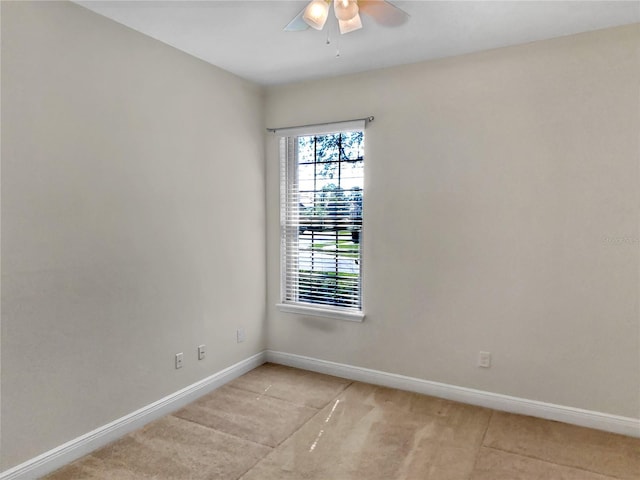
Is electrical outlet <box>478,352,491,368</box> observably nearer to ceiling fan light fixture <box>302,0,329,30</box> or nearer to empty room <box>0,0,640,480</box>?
empty room <box>0,0,640,480</box>

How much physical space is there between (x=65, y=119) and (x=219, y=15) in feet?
3.39

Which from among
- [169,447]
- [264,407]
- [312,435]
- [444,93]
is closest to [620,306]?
[444,93]

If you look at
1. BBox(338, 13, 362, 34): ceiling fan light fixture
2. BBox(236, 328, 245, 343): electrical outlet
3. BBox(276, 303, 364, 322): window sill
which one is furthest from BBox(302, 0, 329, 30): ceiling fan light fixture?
BBox(236, 328, 245, 343): electrical outlet

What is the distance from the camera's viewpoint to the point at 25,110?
6.84 ft

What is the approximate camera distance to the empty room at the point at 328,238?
2.22 m

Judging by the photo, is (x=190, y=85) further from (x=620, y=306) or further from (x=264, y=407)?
(x=620, y=306)

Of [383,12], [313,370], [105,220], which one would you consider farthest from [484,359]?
[105,220]

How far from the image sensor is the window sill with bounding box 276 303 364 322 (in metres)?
3.44

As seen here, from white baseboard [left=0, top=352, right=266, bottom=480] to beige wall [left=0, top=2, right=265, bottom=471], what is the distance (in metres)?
0.05

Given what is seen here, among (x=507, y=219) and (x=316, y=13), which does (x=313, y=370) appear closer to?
(x=507, y=219)

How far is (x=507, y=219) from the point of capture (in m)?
2.89

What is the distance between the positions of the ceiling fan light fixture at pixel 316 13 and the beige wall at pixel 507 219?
1.28 m

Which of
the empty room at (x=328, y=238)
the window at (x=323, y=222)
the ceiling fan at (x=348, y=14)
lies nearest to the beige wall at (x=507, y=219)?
the empty room at (x=328, y=238)

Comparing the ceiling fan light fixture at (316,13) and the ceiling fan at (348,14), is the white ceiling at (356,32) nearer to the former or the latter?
the ceiling fan at (348,14)
